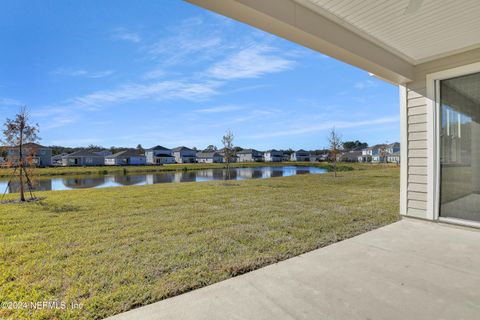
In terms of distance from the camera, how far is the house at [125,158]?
45062 millimetres

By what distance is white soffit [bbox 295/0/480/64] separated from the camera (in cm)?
217

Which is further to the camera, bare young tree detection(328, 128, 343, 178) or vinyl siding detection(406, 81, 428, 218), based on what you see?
bare young tree detection(328, 128, 343, 178)

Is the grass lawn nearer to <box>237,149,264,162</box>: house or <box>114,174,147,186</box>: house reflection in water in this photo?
<box>114,174,147,186</box>: house reflection in water

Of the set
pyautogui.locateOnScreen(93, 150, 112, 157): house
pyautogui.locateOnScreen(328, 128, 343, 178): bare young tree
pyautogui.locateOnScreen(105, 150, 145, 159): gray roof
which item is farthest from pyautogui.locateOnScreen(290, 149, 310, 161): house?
pyautogui.locateOnScreen(328, 128, 343, 178): bare young tree

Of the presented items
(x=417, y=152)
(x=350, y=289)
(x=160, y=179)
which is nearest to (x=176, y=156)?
(x=160, y=179)

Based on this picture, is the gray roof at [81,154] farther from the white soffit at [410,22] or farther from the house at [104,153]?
the white soffit at [410,22]

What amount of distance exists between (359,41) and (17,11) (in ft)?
23.0

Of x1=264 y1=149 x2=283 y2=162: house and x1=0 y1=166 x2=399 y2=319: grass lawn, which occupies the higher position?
x1=264 y1=149 x2=283 y2=162: house

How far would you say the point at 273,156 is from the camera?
67312 millimetres

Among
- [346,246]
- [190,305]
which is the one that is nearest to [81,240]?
[190,305]

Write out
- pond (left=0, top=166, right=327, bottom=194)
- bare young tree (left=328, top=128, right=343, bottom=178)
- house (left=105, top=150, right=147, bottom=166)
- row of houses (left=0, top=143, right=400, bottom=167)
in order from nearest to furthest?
pond (left=0, top=166, right=327, bottom=194) < bare young tree (left=328, top=128, right=343, bottom=178) < row of houses (left=0, top=143, right=400, bottom=167) < house (left=105, top=150, right=147, bottom=166)

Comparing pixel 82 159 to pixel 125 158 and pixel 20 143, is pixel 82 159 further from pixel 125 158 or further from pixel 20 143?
pixel 20 143

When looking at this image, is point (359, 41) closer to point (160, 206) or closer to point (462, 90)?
point (462, 90)

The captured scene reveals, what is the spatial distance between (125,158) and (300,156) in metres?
47.4
